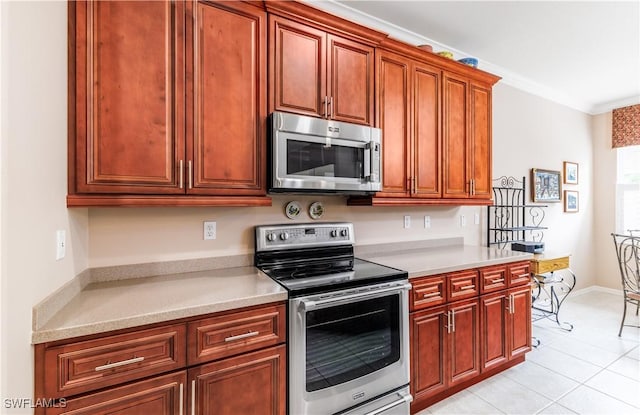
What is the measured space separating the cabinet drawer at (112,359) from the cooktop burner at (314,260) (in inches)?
21.8

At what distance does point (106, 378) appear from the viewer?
3.78ft

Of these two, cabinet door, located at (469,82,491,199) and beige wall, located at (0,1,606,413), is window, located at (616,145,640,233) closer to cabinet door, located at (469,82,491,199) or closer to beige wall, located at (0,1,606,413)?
beige wall, located at (0,1,606,413)

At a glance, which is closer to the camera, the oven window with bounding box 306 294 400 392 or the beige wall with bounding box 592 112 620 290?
the oven window with bounding box 306 294 400 392

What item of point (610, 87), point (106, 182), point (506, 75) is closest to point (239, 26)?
point (106, 182)

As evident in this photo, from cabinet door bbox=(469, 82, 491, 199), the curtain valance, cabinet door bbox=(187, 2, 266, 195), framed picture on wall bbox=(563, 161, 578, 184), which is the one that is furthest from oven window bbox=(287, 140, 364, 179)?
the curtain valance

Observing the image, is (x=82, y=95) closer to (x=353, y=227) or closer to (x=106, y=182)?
(x=106, y=182)

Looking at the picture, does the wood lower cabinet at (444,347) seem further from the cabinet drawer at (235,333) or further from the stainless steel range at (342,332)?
the cabinet drawer at (235,333)

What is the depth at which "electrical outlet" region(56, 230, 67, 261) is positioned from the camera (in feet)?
4.09

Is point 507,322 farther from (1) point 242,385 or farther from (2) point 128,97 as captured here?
(2) point 128,97

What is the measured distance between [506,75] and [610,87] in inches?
65.7

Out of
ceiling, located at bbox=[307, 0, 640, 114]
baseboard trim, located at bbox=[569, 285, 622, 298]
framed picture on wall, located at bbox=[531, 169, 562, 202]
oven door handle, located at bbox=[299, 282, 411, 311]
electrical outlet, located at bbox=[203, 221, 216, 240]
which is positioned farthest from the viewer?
baseboard trim, located at bbox=[569, 285, 622, 298]

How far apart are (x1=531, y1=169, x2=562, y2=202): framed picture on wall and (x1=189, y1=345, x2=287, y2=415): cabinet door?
12.4ft

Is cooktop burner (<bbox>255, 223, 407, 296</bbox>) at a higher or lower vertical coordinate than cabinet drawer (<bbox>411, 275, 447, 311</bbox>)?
higher

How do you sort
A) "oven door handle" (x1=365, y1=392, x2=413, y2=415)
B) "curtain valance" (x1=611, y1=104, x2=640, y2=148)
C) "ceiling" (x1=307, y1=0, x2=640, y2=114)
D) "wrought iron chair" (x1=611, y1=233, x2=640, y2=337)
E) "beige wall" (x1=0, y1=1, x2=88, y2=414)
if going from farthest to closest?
"curtain valance" (x1=611, y1=104, x2=640, y2=148) → "wrought iron chair" (x1=611, y1=233, x2=640, y2=337) → "ceiling" (x1=307, y1=0, x2=640, y2=114) → "oven door handle" (x1=365, y1=392, x2=413, y2=415) → "beige wall" (x1=0, y1=1, x2=88, y2=414)
